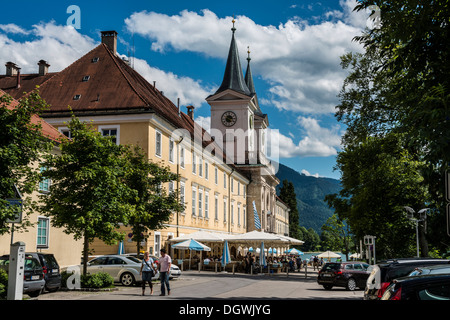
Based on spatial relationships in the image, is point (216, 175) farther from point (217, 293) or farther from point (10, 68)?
point (217, 293)

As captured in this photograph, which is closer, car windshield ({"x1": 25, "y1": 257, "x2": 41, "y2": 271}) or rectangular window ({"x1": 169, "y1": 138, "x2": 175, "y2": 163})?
car windshield ({"x1": 25, "y1": 257, "x2": 41, "y2": 271})

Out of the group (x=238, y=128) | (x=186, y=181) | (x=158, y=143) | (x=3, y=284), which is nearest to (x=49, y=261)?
(x=3, y=284)

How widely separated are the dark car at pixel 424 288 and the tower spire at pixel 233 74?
73.7 m

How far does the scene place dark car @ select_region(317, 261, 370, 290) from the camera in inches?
1040

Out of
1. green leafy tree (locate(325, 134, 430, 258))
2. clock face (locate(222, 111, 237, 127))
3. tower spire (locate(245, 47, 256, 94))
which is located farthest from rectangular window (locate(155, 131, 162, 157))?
tower spire (locate(245, 47, 256, 94))

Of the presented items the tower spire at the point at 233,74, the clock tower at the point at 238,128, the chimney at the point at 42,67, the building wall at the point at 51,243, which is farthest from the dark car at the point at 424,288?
→ the tower spire at the point at 233,74

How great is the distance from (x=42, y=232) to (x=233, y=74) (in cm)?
5774

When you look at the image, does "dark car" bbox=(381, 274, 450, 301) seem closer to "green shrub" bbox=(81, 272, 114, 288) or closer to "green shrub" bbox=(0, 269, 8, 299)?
"green shrub" bbox=(0, 269, 8, 299)

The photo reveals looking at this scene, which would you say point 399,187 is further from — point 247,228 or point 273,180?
point 273,180

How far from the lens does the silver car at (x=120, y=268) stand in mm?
24188

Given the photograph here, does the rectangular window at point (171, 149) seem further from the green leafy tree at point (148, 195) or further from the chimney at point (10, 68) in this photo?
the chimney at point (10, 68)

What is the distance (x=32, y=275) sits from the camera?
18219 mm

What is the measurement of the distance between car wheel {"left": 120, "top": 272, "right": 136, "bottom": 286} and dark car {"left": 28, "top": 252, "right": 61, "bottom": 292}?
13.2 feet
